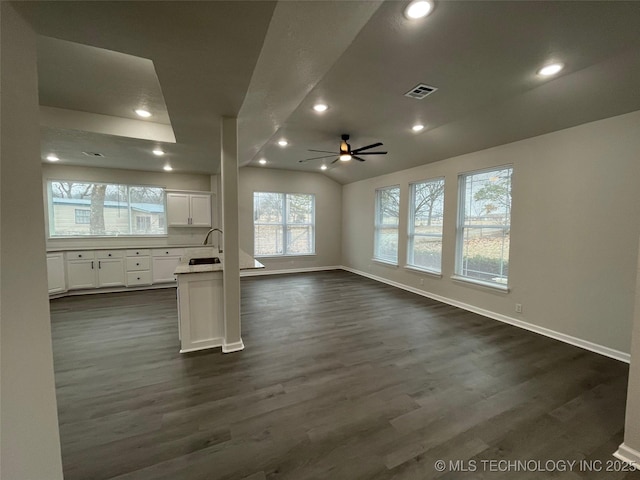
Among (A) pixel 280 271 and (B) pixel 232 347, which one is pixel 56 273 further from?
(A) pixel 280 271

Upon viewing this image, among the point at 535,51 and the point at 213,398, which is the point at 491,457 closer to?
the point at 213,398

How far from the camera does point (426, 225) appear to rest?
5328 mm

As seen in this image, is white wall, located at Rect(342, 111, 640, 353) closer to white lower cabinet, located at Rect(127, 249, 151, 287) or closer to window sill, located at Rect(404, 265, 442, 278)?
window sill, located at Rect(404, 265, 442, 278)

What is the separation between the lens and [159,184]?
6109mm

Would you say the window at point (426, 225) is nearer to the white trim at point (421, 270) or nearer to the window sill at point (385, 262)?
the white trim at point (421, 270)

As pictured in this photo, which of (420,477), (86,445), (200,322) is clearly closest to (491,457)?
(420,477)

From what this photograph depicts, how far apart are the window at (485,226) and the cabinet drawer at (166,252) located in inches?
223

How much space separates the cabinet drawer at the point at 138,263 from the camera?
5.41 metres

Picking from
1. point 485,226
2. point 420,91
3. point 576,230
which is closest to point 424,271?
point 485,226

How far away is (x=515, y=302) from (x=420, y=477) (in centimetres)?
315

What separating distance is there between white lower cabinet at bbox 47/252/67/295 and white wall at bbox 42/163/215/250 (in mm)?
649

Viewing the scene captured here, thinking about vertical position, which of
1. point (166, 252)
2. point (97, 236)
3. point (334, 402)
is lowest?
point (334, 402)

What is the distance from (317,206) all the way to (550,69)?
5.71m

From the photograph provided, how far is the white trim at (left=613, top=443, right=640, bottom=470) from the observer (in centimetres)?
157
